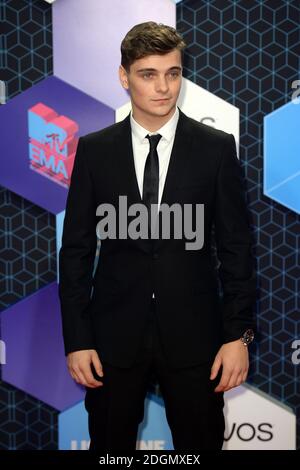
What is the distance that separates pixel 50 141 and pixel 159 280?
2.76ft

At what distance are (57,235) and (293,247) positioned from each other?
0.93 m

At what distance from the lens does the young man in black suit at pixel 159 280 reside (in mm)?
1725

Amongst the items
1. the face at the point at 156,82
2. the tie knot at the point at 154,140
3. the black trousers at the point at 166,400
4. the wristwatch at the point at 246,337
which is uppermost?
the face at the point at 156,82

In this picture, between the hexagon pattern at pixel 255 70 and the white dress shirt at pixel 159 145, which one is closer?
the white dress shirt at pixel 159 145

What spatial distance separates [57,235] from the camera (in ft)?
7.61

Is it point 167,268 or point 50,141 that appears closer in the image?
point 167,268

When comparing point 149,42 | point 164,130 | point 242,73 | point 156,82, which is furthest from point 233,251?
point 242,73

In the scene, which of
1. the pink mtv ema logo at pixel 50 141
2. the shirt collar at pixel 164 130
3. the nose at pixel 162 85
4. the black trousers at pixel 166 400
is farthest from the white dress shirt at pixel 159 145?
the pink mtv ema logo at pixel 50 141

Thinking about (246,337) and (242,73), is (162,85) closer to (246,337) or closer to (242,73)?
(242,73)

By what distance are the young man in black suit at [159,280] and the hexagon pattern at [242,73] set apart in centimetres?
53

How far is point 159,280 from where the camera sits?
1.72m

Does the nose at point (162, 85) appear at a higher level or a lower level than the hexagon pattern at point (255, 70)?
higher

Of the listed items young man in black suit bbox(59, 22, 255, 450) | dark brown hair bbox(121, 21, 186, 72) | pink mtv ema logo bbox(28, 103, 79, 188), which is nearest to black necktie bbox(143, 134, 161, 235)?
young man in black suit bbox(59, 22, 255, 450)

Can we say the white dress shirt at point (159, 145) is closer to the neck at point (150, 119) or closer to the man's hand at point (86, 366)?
the neck at point (150, 119)
